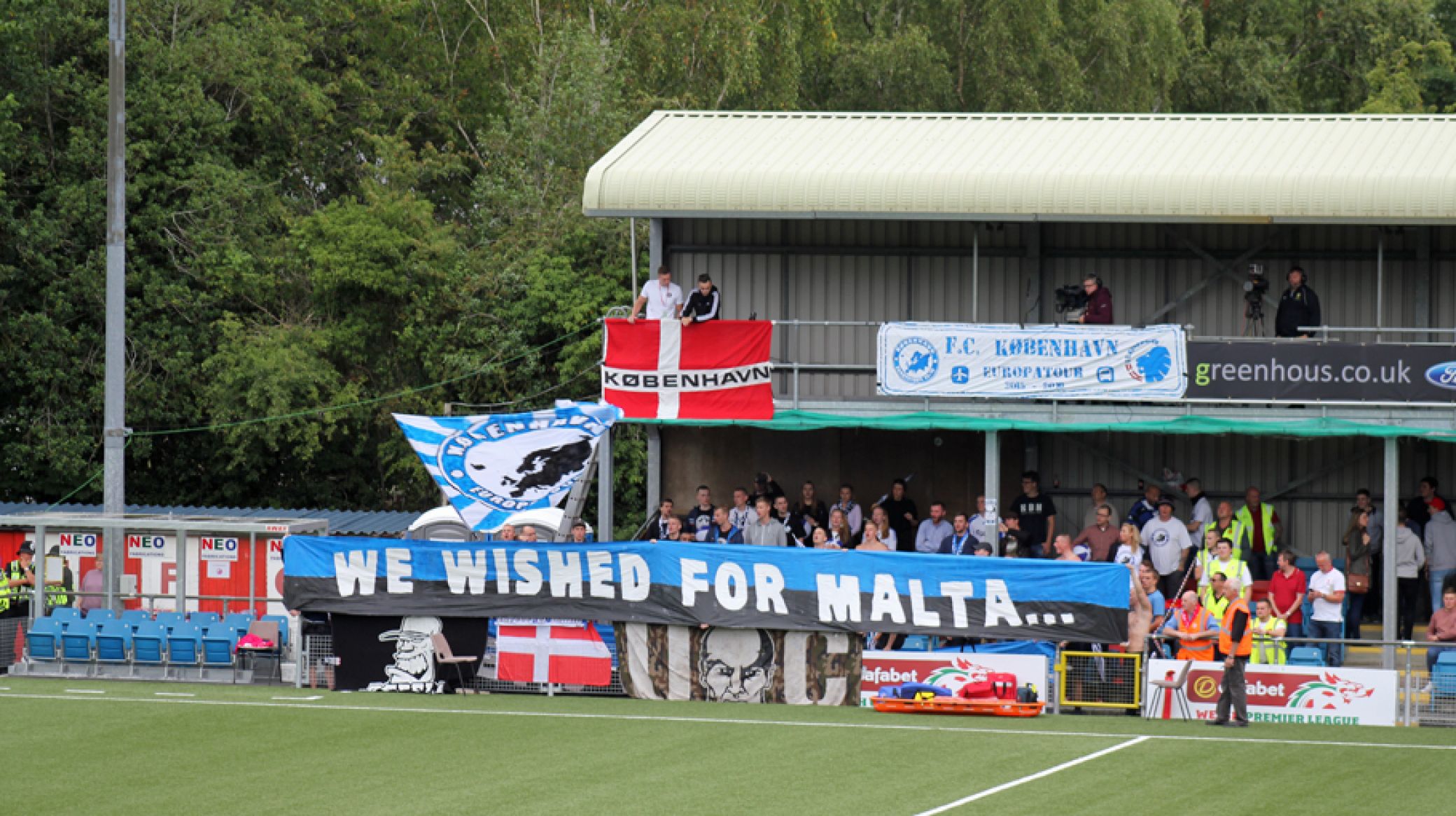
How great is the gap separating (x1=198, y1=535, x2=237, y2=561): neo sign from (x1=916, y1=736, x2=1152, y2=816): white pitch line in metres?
17.3

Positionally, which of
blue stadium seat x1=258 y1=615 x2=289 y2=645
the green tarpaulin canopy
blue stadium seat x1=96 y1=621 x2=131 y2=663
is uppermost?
the green tarpaulin canopy

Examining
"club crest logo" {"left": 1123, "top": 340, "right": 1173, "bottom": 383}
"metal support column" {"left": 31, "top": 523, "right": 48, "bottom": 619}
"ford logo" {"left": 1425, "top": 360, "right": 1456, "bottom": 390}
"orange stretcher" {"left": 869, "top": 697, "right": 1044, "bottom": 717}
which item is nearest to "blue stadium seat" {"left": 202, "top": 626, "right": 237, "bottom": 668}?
"metal support column" {"left": 31, "top": 523, "right": 48, "bottom": 619}

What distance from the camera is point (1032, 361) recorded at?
88.2 feet

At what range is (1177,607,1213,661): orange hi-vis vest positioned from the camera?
72.6 feet

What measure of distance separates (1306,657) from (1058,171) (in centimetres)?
849

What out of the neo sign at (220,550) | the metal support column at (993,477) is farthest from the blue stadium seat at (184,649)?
the metal support column at (993,477)

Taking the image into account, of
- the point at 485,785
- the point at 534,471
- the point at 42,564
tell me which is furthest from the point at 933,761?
the point at 42,564

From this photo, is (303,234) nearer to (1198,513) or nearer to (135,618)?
(135,618)

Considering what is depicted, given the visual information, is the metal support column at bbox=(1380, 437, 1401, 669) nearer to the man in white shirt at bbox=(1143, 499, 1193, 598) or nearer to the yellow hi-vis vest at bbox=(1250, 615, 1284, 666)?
the man in white shirt at bbox=(1143, 499, 1193, 598)

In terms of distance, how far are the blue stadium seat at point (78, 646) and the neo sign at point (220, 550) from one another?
6.98m

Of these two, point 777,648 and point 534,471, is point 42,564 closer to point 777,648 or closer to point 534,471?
point 534,471

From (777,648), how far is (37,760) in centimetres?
878

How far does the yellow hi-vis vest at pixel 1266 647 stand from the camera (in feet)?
73.1

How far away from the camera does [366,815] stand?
15344 mm
